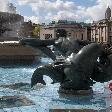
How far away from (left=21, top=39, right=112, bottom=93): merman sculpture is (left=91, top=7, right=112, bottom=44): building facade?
264 feet

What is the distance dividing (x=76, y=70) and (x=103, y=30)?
90168 mm

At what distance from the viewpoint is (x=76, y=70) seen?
9930 millimetres

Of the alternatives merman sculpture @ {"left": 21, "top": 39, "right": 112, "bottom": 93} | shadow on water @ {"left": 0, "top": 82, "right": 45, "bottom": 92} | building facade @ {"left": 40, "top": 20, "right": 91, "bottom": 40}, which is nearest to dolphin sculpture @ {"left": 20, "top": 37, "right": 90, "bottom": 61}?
merman sculpture @ {"left": 21, "top": 39, "right": 112, "bottom": 93}

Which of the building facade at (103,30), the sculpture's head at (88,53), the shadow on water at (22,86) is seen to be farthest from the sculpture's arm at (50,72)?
the building facade at (103,30)

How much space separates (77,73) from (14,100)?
1.60 m

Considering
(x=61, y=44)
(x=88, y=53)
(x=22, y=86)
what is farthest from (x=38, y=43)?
(x=22, y=86)

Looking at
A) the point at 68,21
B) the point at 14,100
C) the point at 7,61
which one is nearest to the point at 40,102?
the point at 14,100

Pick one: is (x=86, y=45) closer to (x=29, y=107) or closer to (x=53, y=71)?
(x=53, y=71)

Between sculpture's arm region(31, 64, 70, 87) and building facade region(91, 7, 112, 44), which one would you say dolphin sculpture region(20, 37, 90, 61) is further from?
building facade region(91, 7, 112, 44)

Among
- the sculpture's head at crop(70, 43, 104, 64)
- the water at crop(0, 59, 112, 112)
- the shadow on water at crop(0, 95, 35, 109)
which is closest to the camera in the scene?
the water at crop(0, 59, 112, 112)

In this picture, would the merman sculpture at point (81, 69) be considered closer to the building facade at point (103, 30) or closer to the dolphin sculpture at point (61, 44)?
the dolphin sculpture at point (61, 44)

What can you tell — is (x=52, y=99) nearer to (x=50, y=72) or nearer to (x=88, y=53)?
(x=50, y=72)

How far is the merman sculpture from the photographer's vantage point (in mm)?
9789

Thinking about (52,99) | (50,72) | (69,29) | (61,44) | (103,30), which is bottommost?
(52,99)
